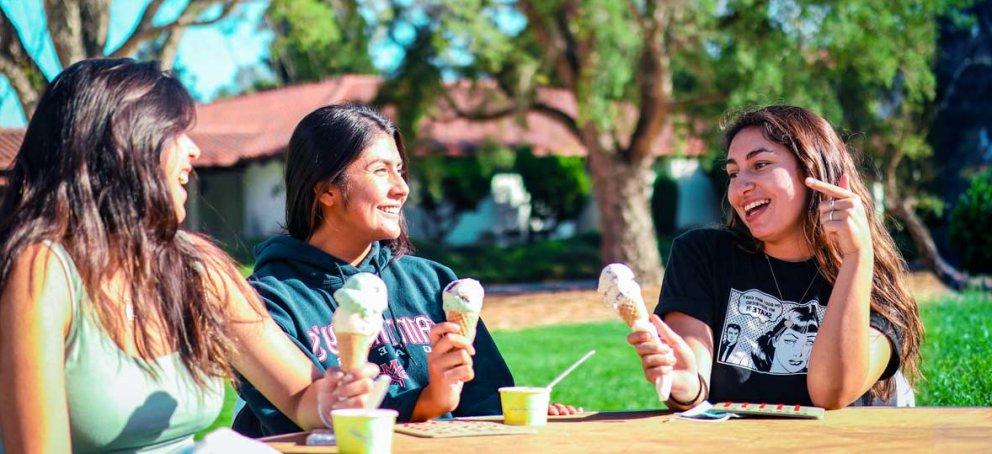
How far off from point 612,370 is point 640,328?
→ 6.66 metres

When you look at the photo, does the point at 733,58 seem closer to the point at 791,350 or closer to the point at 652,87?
the point at 652,87

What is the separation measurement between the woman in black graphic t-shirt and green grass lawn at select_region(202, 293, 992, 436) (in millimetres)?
1268

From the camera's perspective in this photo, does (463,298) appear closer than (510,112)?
Yes

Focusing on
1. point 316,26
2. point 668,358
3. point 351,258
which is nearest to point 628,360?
point 316,26

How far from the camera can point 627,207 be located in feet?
59.0

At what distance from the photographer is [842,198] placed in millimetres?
2742

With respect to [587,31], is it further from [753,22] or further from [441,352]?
[441,352]

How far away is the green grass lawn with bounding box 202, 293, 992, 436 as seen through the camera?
14.1 ft

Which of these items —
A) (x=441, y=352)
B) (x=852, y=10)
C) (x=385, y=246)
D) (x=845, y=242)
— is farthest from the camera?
(x=852, y=10)

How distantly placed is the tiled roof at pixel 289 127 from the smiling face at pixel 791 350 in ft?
67.7

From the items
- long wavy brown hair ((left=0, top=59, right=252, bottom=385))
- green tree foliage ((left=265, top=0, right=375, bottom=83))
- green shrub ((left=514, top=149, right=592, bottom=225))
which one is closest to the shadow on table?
long wavy brown hair ((left=0, top=59, right=252, bottom=385))

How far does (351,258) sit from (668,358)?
1.10 m

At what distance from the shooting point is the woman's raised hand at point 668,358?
2551mm

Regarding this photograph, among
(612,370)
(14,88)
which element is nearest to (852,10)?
(612,370)
